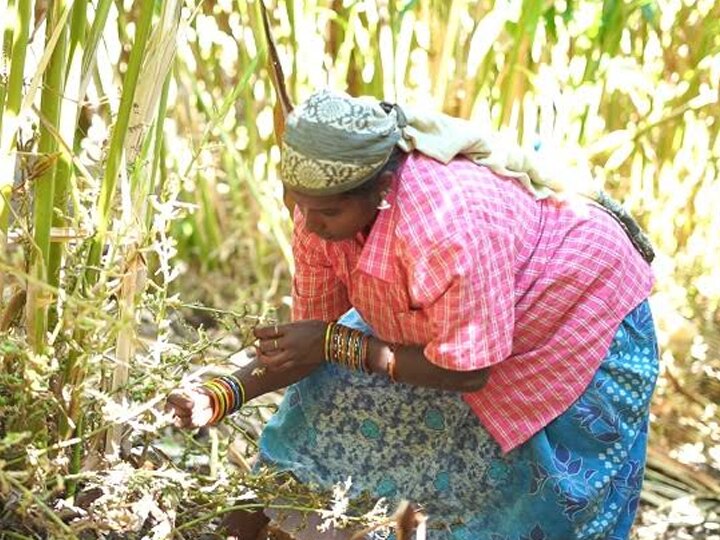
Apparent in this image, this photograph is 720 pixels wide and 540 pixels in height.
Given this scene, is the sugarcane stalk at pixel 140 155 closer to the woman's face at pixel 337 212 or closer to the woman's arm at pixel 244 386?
the woman's arm at pixel 244 386

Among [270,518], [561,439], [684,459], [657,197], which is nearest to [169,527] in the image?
[270,518]

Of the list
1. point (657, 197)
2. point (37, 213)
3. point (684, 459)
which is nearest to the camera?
point (37, 213)

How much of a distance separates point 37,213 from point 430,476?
88cm

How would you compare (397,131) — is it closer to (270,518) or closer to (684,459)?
(270,518)

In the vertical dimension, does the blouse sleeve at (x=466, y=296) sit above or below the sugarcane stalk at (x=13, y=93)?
below

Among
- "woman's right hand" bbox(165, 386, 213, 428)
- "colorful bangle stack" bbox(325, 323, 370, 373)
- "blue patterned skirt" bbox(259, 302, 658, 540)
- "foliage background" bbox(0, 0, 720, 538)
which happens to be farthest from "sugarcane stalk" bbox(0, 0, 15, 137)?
"blue patterned skirt" bbox(259, 302, 658, 540)

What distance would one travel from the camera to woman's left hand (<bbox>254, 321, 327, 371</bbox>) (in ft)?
7.73

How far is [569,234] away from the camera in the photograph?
241 cm

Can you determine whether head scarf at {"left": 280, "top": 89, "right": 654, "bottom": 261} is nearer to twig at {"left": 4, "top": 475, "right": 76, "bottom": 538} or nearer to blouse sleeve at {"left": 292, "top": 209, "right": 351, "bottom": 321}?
blouse sleeve at {"left": 292, "top": 209, "right": 351, "bottom": 321}

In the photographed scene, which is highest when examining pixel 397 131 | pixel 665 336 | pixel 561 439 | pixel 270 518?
pixel 397 131

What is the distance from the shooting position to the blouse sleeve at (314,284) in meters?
2.43

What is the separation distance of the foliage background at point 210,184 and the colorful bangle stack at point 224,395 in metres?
0.07

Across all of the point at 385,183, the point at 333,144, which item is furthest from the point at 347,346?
the point at 333,144

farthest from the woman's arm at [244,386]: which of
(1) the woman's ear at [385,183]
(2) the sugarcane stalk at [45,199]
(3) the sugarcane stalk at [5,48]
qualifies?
(3) the sugarcane stalk at [5,48]
